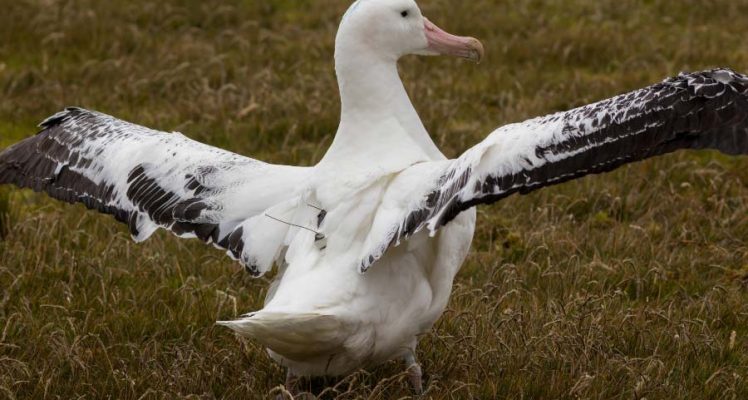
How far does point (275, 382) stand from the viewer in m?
4.69

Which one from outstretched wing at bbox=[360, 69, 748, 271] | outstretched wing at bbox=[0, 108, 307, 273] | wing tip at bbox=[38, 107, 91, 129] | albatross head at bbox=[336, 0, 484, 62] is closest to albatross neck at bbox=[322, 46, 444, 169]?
albatross head at bbox=[336, 0, 484, 62]

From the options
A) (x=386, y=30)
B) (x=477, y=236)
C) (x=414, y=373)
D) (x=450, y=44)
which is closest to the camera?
(x=414, y=373)

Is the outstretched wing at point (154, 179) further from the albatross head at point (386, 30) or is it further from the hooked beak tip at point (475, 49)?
the hooked beak tip at point (475, 49)

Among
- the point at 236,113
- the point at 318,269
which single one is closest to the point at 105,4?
the point at 236,113

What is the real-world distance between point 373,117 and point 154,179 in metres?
0.86

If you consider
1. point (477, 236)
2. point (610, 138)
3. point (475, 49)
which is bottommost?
point (477, 236)

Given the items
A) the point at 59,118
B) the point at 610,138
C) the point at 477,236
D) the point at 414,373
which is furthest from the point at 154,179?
the point at 477,236

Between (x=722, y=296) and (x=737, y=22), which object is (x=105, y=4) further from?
(x=722, y=296)

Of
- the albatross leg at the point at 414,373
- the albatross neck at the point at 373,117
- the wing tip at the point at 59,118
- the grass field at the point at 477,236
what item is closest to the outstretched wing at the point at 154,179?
the wing tip at the point at 59,118

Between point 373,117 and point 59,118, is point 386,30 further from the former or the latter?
point 59,118

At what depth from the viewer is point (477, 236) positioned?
640 centimetres

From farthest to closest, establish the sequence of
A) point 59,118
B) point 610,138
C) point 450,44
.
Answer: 1. point 59,118
2. point 450,44
3. point 610,138

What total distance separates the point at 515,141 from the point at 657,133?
1.35 ft

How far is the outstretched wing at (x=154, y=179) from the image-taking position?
4652 mm
